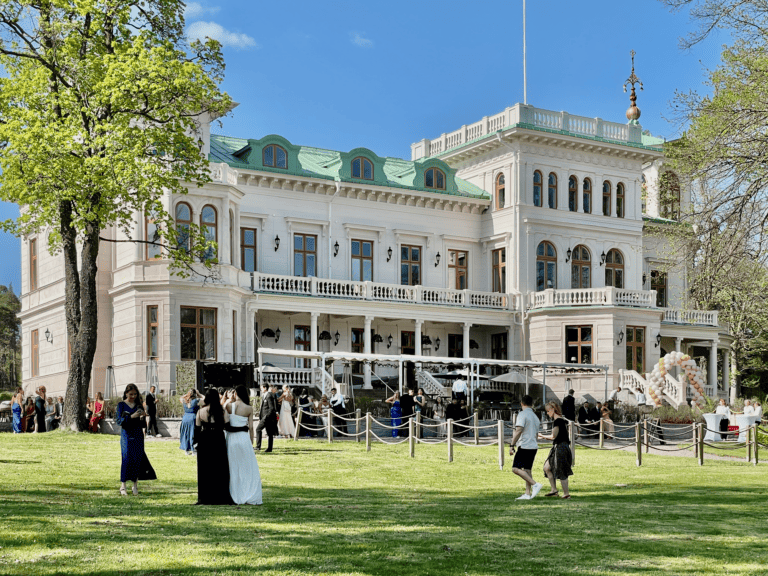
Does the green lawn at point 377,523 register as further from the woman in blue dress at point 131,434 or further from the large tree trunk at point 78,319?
the large tree trunk at point 78,319

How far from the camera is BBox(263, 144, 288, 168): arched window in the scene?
147 ft

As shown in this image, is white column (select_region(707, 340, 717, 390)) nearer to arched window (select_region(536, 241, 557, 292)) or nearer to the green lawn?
arched window (select_region(536, 241, 557, 292))

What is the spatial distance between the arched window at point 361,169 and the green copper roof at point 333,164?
19 cm

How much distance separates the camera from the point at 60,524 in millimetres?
11789

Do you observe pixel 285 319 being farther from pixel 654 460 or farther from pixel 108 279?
pixel 654 460

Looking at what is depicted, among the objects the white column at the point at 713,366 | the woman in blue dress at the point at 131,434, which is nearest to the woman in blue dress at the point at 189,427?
the woman in blue dress at the point at 131,434

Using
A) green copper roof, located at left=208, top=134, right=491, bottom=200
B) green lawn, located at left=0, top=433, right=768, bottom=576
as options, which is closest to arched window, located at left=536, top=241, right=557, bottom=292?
green copper roof, located at left=208, top=134, right=491, bottom=200

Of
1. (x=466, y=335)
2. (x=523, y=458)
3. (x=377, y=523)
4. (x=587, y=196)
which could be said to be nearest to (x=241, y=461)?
(x=377, y=523)

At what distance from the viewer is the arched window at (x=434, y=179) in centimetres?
4903

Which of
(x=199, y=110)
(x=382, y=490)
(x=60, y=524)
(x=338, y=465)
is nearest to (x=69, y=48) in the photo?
(x=199, y=110)

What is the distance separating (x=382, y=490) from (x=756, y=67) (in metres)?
10.3

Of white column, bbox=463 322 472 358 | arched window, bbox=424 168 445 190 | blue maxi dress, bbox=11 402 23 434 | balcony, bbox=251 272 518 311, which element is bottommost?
blue maxi dress, bbox=11 402 23 434


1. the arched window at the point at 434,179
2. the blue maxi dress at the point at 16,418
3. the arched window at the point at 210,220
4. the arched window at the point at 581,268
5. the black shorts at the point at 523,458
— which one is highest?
the arched window at the point at 434,179

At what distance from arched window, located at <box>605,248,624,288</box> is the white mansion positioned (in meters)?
0.07
